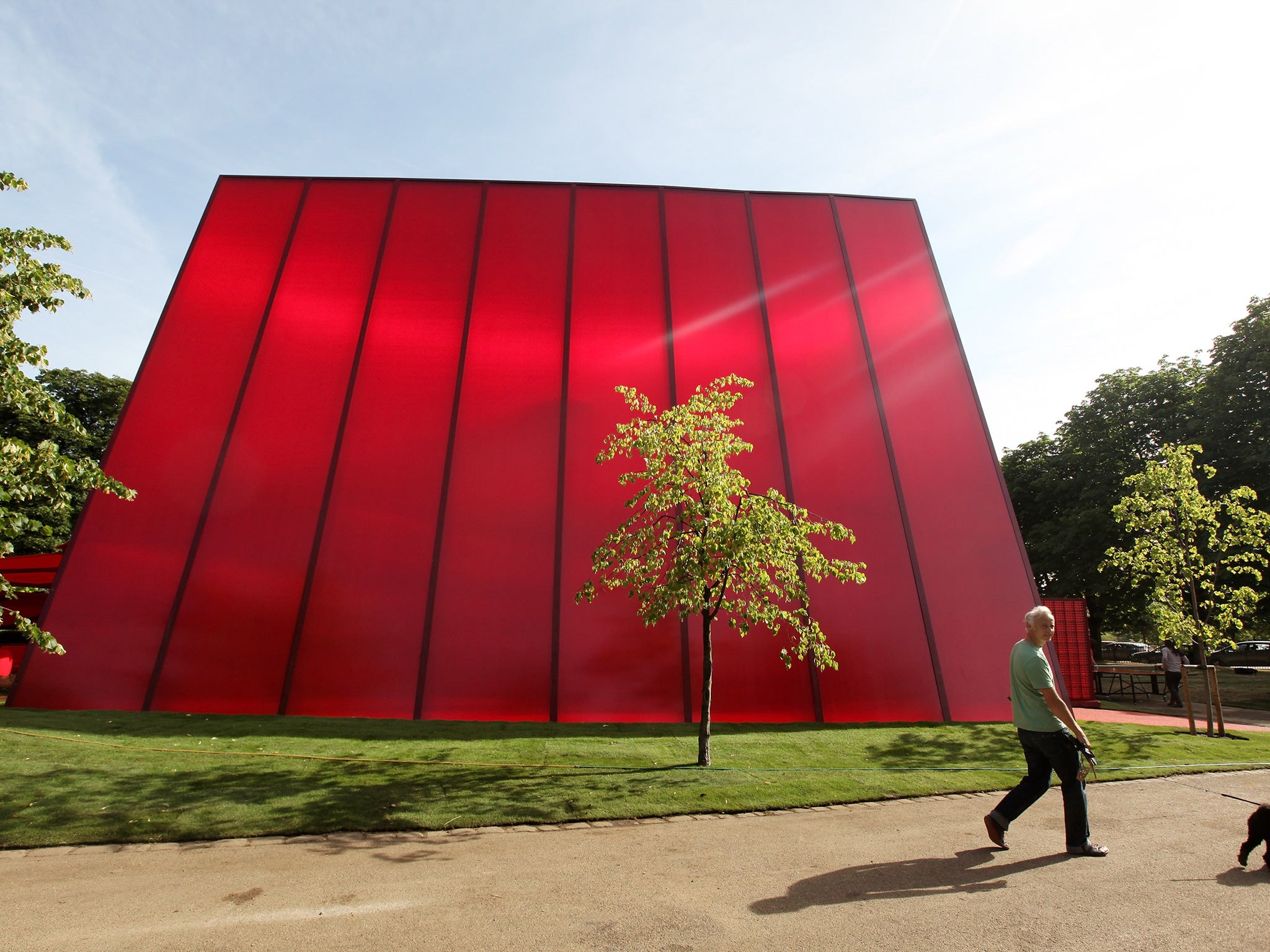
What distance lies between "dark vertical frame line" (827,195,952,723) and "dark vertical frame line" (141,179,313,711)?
1103 cm

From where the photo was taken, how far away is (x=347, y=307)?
12.0 metres

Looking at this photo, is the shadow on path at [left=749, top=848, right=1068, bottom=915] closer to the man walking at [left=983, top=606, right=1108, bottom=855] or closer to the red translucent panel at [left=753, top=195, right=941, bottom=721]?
the man walking at [left=983, top=606, right=1108, bottom=855]

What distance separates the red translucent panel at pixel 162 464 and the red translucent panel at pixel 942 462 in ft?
37.8

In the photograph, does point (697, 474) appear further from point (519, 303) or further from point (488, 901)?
point (519, 303)

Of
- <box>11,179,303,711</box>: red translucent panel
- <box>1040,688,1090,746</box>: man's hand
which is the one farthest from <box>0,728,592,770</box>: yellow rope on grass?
<box>1040,688,1090,746</box>: man's hand

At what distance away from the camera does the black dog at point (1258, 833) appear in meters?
4.03

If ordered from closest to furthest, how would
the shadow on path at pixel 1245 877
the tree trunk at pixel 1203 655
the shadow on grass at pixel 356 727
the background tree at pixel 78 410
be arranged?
1. the shadow on path at pixel 1245 877
2. the shadow on grass at pixel 356 727
3. the tree trunk at pixel 1203 655
4. the background tree at pixel 78 410

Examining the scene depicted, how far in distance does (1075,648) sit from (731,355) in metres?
10.3

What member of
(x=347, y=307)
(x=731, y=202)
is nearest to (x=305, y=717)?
(x=347, y=307)

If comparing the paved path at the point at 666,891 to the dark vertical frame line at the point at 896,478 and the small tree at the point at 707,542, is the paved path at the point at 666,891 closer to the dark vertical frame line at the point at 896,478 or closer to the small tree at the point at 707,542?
the small tree at the point at 707,542

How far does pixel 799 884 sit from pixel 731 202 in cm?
1280

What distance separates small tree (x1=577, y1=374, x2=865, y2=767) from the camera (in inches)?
258

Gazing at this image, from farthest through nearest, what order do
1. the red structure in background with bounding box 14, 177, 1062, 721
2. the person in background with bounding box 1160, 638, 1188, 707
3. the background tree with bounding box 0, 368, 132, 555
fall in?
the background tree with bounding box 0, 368, 132, 555 < the person in background with bounding box 1160, 638, 1188, 707 < the red structure in background with bounding box 14, 177, 1062, 721

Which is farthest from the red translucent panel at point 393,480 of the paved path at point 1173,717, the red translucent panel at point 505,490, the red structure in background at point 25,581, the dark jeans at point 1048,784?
the paved path at point 1173,717
